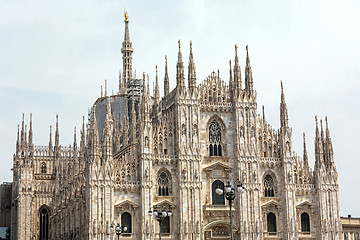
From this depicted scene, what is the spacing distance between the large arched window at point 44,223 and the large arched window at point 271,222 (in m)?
41.8

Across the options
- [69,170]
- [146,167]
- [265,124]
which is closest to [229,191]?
[146,167]

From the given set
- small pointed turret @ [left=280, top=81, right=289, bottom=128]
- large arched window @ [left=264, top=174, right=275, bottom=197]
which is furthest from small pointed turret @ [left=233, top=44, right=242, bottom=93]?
large arched window @ [left=264, top=174, right=275, bottom=197]

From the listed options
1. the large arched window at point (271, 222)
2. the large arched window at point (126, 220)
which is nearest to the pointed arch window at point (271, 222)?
the large arched window at point (271, 222)

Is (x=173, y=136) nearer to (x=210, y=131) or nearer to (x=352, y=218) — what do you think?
(x=210, y=131)

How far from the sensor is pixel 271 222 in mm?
71562

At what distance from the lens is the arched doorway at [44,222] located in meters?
102

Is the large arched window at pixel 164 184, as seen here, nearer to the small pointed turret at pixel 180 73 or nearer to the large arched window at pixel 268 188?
A: the small pointed turret at pixel 180 73

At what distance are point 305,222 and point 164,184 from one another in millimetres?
15985

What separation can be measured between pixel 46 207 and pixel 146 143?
1522 inches

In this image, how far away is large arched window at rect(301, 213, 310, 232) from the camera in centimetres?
7219

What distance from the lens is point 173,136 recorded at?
6994 cm

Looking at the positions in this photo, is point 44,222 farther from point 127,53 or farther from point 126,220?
point 126,220

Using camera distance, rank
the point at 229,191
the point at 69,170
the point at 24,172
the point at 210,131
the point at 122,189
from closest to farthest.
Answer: the point at 229,191 < the point at 122,189 < the point at 210,131 < the point at 69,170 < the point at 24,172

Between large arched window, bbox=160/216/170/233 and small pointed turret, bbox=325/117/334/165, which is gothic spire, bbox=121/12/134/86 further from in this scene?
large arched window, bbox=160/216/170/233
